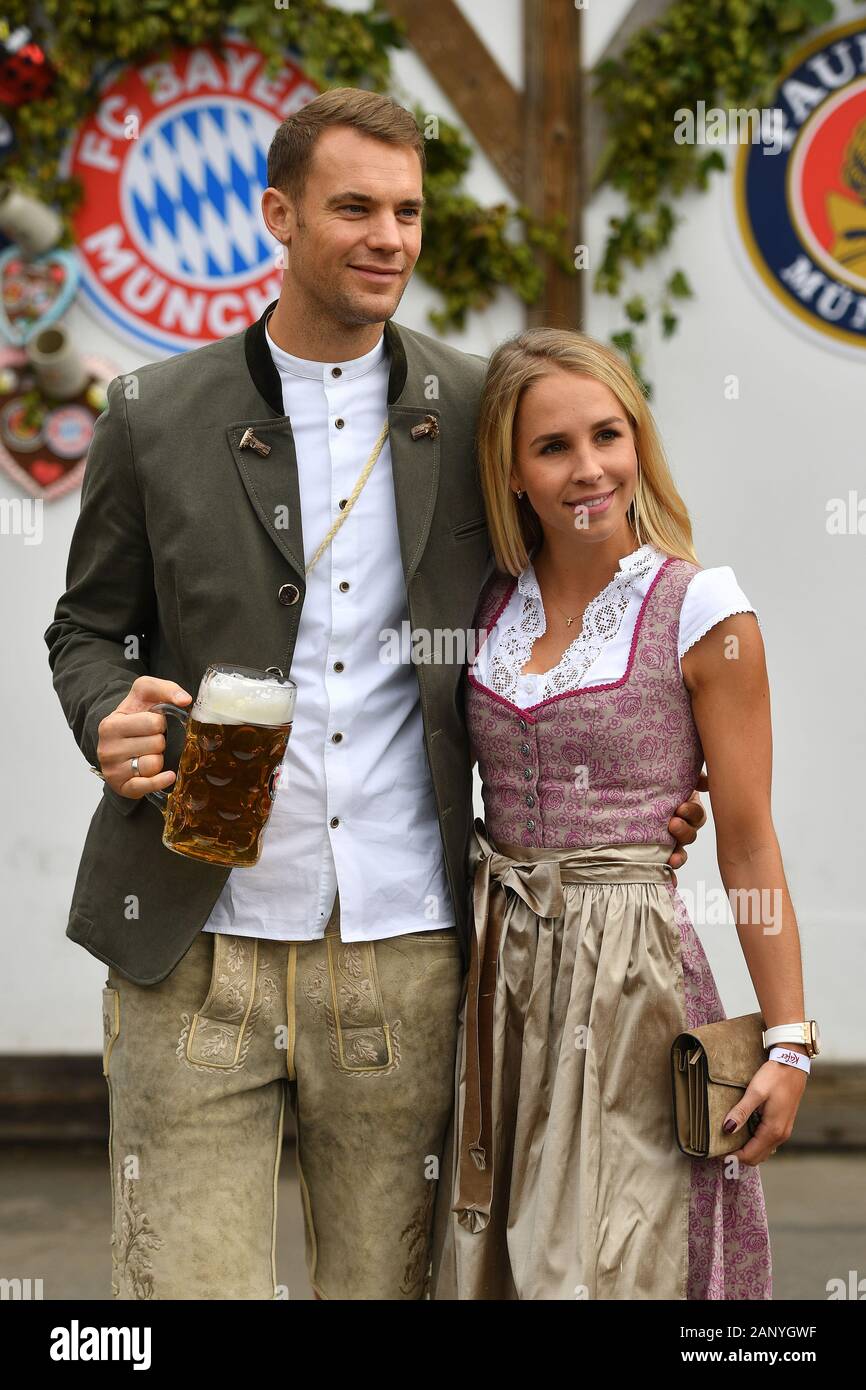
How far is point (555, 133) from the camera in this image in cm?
391

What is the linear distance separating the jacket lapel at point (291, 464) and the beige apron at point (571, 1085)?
1.57 feet

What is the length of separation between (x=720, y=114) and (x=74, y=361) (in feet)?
5.75

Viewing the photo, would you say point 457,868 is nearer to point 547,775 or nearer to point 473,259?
point 547,775

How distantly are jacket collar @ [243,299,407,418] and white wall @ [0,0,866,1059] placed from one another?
180cm

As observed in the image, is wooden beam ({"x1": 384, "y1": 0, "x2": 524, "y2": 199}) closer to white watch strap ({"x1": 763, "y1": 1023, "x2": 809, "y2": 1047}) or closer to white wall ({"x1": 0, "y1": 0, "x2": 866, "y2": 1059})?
white wall ({"x1": 0, "y1": 0, "x2": 866, "y2": 1059})

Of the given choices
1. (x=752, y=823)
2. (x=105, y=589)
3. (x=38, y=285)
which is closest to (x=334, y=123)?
(x=105, y=589)

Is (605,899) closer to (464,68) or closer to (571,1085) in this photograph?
(571,1085)

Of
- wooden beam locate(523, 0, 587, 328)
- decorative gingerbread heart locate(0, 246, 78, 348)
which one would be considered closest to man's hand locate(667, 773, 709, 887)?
wooden beam locate(523, 0, 587, 328)

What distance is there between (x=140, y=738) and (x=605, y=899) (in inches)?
24.6

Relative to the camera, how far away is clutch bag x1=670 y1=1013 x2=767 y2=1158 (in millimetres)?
1867

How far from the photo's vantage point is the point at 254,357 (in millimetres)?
2127

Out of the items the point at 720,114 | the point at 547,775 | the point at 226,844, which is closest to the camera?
the point at 226,844

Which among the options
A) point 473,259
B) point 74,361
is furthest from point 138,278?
point 473,259
